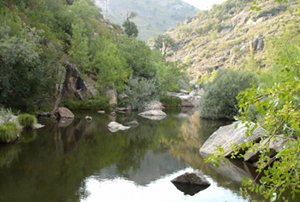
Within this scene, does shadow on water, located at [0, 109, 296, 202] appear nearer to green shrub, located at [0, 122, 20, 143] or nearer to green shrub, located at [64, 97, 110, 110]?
green shrub, located at [0, 122, 20, 143]

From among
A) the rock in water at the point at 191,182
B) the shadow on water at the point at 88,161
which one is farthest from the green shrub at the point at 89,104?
the rock in water at the point at 191,182

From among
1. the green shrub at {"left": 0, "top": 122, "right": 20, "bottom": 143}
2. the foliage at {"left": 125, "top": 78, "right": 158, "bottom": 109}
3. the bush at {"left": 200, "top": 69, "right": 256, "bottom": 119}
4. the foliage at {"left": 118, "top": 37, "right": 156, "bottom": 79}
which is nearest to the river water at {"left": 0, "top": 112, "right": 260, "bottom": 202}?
the green shrub at {"left": 0, "top": 122, "right": 20, "bottom": 143}

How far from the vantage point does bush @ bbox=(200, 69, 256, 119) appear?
185 ft

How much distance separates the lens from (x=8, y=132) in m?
29.8

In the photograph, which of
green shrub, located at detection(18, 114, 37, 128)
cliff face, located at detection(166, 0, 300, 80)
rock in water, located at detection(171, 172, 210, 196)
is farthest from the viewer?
cliff face, located at detection(166, 0, 300, 80)

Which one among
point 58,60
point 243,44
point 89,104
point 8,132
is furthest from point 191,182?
point 243,44

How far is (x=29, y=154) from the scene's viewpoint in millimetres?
26391

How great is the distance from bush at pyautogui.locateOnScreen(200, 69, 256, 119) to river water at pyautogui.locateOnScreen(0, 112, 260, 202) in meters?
17.5

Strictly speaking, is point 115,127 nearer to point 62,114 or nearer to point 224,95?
point 62,114

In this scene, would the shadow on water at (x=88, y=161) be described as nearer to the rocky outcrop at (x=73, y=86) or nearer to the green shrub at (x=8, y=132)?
the green shrub at (x=8, y=132)

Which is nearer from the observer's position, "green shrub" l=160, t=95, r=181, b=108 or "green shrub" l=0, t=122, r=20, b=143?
"green shrub" l=0, t=122, r=20, b=143

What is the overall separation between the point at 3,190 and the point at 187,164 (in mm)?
12853

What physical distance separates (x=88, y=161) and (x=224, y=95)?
3438 cm

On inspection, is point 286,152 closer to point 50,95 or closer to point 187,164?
point 187,164
